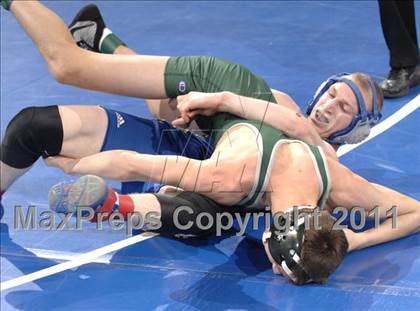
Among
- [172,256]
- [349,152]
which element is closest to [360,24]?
[349,152]

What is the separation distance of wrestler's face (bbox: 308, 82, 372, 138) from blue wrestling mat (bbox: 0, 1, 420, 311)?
396mm

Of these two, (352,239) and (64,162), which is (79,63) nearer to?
(64,162)

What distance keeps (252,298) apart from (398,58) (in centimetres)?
238

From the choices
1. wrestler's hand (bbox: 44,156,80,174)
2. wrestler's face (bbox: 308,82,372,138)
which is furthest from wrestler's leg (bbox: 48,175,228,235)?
wrestler's face (bbox: 308,82,372,138)

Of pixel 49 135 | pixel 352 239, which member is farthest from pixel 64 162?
pixel 352 239

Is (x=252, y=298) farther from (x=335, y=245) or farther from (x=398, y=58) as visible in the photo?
(x=398, y=58)

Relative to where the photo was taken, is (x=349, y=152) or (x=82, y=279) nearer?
(x=82, y=279)

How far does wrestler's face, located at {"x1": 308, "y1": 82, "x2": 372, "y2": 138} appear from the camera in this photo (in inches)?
162

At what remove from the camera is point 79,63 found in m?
3.88

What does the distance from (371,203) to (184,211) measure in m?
0.89

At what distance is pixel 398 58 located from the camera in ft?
17.3

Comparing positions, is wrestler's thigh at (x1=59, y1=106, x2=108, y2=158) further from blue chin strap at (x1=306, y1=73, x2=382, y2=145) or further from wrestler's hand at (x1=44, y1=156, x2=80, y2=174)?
blue chin strap at (x1=306, y1=73, x2=382, y2=145)

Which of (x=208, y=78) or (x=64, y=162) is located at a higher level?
(x=208, y=78)

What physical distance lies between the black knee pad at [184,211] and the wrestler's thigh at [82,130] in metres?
0.42
